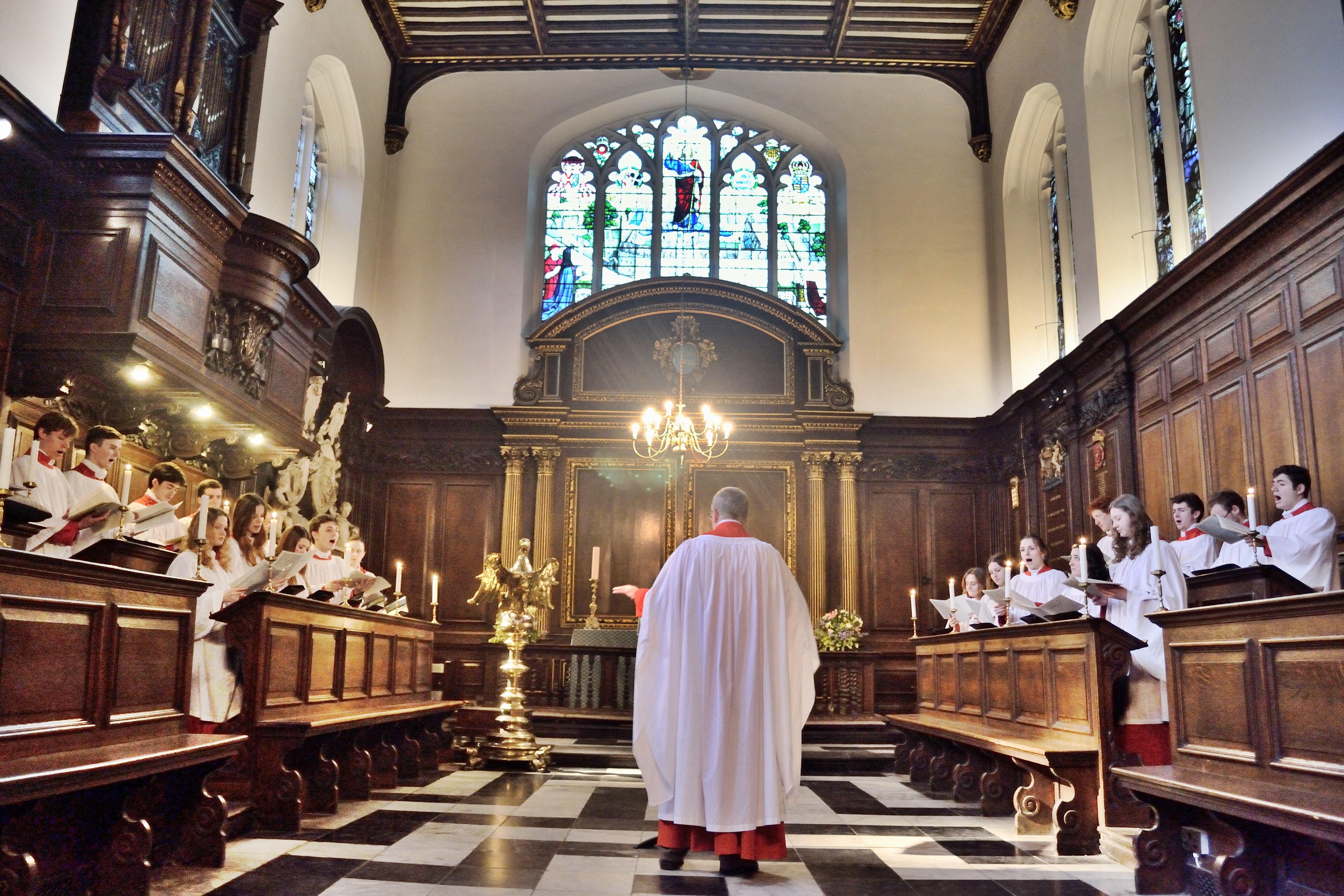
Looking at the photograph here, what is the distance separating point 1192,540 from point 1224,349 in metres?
2.34

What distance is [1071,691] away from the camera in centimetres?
543

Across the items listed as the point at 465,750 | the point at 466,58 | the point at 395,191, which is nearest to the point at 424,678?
the point at 465,750

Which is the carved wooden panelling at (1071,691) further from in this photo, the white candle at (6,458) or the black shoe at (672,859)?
the white candle at (6,458)

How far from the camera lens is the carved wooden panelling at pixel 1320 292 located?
6379 mm

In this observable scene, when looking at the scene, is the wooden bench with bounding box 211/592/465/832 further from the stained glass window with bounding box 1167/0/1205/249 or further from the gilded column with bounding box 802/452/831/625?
the stained glass window with bounding box 1167/0/1205/249

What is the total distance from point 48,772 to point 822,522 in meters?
10.4

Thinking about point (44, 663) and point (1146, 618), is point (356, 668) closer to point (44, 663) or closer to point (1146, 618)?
point (44, 663)

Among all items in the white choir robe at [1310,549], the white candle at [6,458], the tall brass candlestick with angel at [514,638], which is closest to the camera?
the white candle at [6,458]

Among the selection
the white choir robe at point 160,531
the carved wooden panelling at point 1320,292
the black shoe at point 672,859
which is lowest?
the black shoe at point 672,859

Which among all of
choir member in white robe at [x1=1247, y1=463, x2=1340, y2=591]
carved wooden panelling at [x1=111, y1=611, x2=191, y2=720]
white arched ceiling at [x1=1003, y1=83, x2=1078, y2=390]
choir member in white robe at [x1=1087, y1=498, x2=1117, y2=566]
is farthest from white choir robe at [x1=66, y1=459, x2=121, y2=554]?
white arched ceiling at [x1=1003, y1=83, x2=1078, y2=390]

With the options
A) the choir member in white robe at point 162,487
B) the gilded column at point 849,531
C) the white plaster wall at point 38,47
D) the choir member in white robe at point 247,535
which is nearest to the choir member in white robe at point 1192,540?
the choir member in white robe at point 247,535

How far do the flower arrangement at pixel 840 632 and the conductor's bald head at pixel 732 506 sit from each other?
6.55m

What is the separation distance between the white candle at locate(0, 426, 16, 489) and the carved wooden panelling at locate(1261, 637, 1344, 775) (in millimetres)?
4317

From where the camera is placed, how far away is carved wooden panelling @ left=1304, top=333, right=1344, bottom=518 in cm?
628
